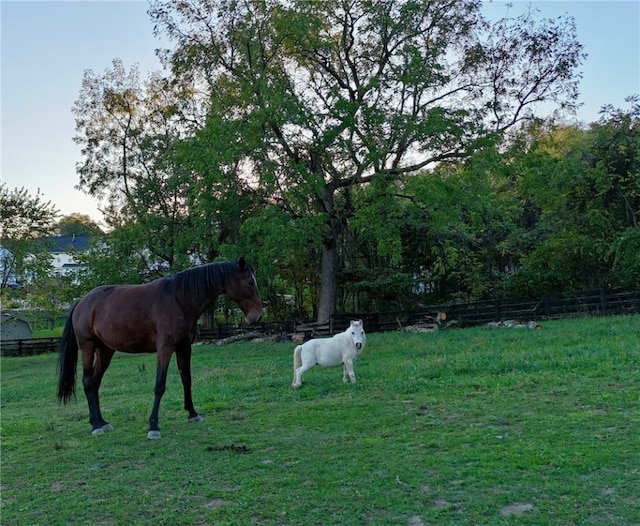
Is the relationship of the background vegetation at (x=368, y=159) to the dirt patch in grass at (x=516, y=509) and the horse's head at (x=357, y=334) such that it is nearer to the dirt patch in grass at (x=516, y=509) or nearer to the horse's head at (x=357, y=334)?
the horse's head at (x=357, y=334)

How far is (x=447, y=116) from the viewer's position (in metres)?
18.4

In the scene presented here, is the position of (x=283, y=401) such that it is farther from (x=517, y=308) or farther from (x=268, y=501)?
(x=517, y=308)

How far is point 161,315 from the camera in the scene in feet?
21.0

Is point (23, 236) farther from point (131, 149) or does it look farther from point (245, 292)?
point (245, 292)

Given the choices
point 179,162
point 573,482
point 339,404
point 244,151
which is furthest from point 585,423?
point 179,162

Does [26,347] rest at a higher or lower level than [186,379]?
lower

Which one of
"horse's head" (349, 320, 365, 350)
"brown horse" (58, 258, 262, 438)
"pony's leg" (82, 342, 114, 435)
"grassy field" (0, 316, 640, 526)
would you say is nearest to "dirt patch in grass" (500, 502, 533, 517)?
"grassy field" (0, 316, 640, 526)

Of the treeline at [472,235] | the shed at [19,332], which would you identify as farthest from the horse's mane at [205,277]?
the shed at [19,332]

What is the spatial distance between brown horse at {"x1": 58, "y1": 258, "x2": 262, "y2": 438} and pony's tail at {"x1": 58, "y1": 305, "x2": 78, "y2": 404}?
220 millimetres

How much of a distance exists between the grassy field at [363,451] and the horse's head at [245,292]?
1274mm

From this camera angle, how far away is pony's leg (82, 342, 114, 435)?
653 cm

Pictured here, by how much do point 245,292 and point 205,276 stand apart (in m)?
0.52

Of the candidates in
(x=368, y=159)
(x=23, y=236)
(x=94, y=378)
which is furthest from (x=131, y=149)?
(x=94, y=378)

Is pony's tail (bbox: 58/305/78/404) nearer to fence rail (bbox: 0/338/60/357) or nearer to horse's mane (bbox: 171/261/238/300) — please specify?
horse's mane (bbox: 171/261/238/300)
